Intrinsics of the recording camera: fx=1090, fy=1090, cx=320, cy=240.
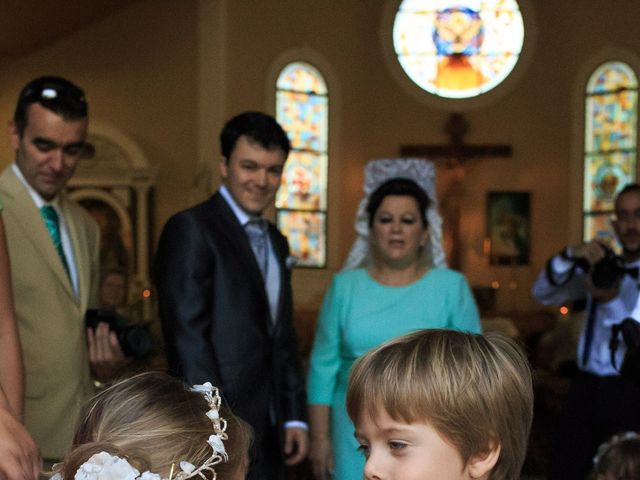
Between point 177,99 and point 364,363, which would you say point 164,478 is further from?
point 177,99

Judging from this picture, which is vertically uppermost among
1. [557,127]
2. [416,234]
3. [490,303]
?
[557,127]

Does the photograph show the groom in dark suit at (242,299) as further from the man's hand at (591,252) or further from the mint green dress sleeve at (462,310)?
the man's hand at (591,252)

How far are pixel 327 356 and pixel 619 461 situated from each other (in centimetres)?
118

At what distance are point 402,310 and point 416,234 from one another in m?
0.28

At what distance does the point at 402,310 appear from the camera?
3.89m

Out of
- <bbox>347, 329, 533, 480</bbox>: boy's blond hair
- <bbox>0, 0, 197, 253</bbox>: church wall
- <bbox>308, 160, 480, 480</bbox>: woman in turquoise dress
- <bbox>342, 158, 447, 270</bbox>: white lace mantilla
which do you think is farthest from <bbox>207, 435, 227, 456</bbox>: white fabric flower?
<bbox>0, 0, 197, 253</bbox>: church wall

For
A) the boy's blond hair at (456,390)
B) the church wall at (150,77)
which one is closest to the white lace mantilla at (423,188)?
the boy's blond hair at (456,390)

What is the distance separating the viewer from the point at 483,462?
1.83 meters

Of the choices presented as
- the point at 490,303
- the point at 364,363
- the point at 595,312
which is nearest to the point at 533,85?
the point at 490,303

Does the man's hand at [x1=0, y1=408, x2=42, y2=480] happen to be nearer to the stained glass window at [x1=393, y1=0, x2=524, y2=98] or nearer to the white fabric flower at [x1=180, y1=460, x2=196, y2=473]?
the white fabric flower at [x1=180, y1=460, x2=196, y2=473]

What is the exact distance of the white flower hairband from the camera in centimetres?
146

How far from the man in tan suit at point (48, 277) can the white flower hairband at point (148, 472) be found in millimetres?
1281

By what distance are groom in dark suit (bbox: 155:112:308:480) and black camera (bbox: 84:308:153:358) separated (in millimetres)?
212

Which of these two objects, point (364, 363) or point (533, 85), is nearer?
point (364, 363)
